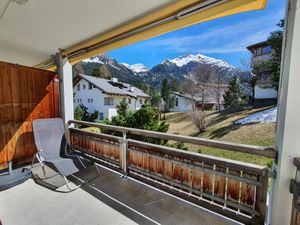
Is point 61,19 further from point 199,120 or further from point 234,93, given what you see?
point 234,93

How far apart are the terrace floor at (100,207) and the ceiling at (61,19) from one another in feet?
7.77

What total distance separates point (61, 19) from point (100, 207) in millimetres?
2519

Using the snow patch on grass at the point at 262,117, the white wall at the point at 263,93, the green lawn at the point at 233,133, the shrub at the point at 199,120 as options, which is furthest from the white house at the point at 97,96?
the white wall at the point at 263,93

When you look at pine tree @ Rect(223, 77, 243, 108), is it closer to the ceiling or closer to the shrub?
the shrub

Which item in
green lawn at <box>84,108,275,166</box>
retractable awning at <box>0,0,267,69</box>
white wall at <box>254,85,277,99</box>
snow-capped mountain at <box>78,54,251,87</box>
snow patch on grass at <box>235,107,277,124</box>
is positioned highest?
snow-capped mountain at <box>78,54,251,87</box>

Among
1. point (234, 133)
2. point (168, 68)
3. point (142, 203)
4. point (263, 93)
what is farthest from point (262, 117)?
point (168, 68)

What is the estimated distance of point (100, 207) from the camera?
6.84 feet

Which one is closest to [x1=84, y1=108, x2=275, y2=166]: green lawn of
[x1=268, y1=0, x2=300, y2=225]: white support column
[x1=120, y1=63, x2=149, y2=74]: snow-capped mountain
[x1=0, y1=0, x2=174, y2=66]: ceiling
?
[x1=268, y1=0, x2=300, y2=225]: white support column

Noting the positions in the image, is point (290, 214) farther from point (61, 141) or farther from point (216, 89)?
point (216, 89)

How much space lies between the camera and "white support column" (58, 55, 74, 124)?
152 inches

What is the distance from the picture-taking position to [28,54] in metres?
4.17

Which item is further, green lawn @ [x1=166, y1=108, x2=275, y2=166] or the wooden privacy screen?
green lawn @ [x1=166, y1=108, x2=275, y2=166]

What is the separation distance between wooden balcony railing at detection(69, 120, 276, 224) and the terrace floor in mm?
134

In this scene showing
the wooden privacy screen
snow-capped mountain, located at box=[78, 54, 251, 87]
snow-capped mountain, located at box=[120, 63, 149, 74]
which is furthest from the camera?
snow-capped mountain, located at box=[120, 63, 149, 74]
